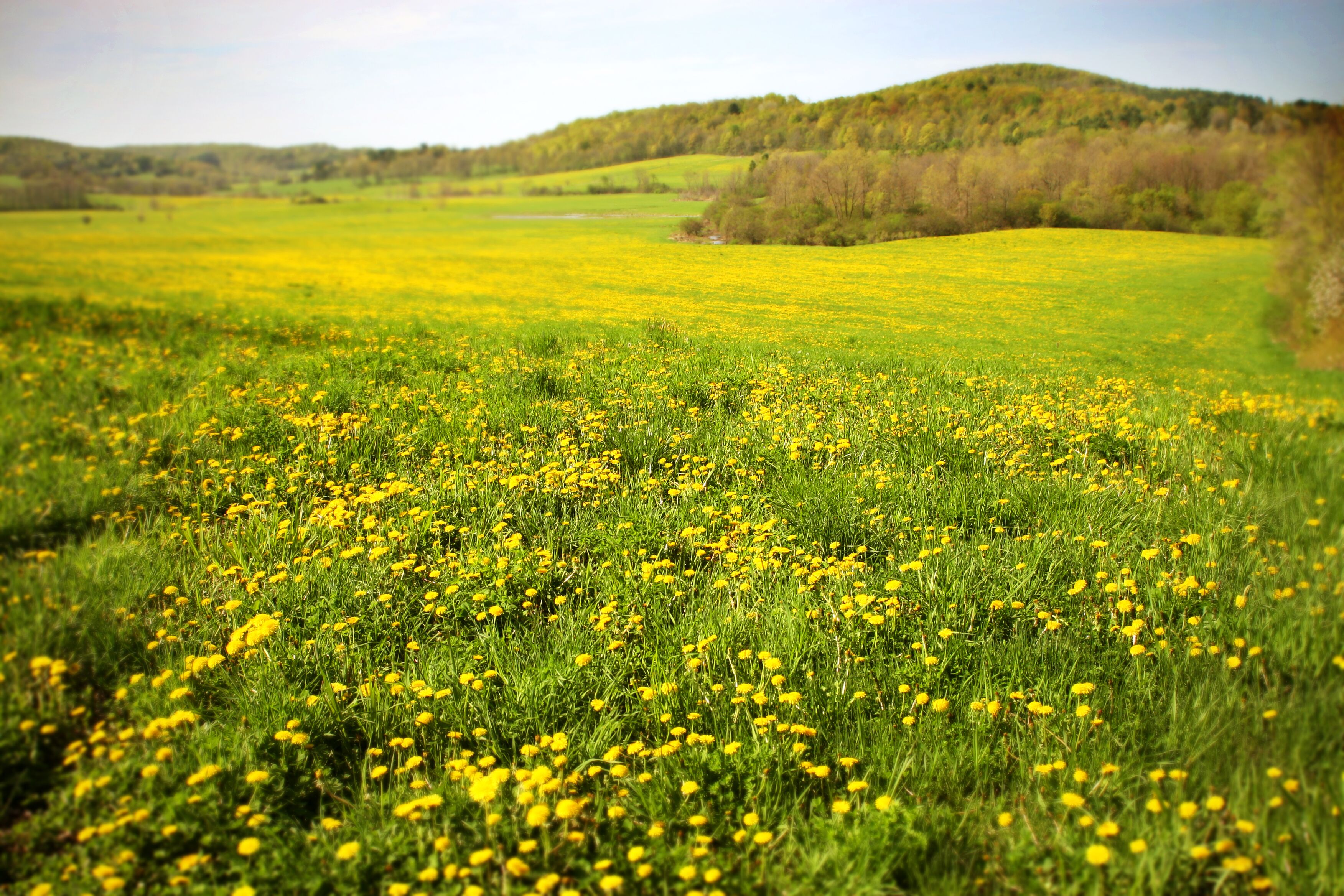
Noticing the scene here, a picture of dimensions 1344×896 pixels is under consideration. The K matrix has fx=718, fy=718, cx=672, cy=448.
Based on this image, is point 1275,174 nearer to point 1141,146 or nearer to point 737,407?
point 1141,146

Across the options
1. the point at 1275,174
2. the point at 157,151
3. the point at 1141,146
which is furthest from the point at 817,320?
the point at 157,151

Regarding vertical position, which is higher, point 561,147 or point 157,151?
point 561,147

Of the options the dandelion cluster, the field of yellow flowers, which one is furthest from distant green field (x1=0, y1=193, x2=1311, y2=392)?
the dandelion cluster

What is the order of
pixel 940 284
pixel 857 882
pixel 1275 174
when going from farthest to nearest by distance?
pixel 940 284, pixel 1275 174, pixel 857 882

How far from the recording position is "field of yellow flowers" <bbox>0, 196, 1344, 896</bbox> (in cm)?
237

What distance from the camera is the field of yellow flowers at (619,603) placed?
237 centimetres

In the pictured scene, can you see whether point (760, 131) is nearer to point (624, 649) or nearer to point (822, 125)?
point (822, 125)

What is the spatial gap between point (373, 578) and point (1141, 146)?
195 inches

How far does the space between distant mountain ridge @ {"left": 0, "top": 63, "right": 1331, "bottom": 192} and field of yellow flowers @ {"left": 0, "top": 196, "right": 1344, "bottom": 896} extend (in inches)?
13.1

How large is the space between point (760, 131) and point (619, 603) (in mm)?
4170

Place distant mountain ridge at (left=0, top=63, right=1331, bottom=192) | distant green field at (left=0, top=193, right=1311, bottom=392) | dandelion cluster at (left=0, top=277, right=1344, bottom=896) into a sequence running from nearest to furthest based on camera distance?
dandelion cluster at (left=0, top=277, right=1344, bottom=896) < distant mountain ridge at (left=0, top=63, right=1331, bottom=192) < distant green field at (left=0, top=193, right=1311, bottom=392)

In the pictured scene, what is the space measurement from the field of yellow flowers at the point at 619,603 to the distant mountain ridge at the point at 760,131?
1.09ft

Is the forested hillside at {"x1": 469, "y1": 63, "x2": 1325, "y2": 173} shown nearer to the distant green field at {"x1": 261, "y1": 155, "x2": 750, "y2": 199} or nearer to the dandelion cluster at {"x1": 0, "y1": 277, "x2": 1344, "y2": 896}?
the distant green field at {"x1": 261, "y1": 155, "x2": 750, "y2": 199}

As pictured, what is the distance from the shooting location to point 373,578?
4.13 metres
